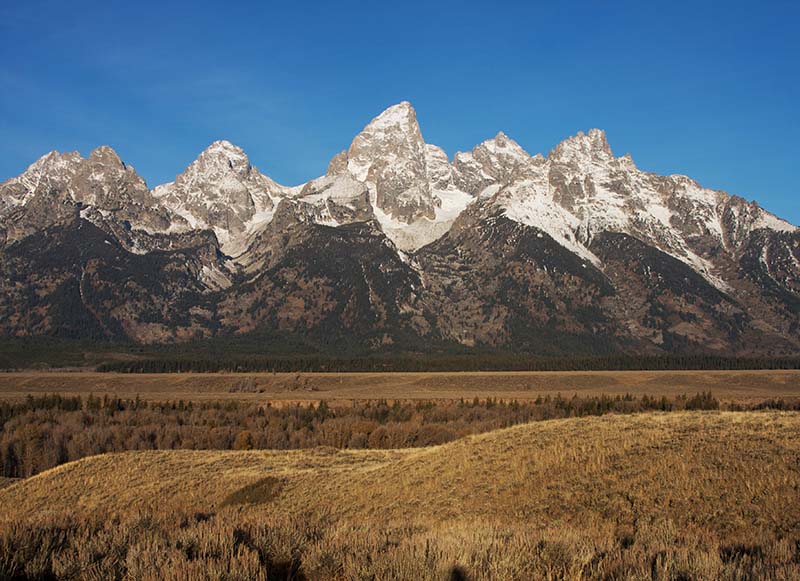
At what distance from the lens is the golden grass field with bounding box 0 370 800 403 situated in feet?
524

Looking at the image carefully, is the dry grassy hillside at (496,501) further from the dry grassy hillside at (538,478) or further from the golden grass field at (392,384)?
the golden grass field at (392,384)

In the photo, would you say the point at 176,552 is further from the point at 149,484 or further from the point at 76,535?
the point at 149,484

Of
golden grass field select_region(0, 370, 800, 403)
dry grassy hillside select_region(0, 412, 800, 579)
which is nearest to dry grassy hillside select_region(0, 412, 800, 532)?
dry grassy hillside select_region(0, 412, 800, 579)

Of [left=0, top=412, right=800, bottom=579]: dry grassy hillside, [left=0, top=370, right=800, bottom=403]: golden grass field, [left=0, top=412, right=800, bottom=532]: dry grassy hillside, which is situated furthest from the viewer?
[left=0, top=370, right=800, bottom=403]: golden grass field

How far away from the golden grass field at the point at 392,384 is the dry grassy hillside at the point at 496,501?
370ft

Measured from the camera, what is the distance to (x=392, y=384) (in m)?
A: 175

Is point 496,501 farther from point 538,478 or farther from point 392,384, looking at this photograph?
point 392,384

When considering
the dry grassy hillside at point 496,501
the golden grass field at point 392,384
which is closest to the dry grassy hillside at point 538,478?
the dry grassy hillside at point 496,501

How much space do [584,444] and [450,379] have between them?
150 metres

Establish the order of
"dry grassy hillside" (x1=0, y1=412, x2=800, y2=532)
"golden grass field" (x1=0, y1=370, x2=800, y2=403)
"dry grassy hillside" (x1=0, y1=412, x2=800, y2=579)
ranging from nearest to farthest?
"dry grassy hillside" (x1=0, y1=412, x2=800, y2=579) < "dry grassy hillside" (x1=0, y1=412, x2=800, y2=532) < "golden grass field" (x1=0, y1=370, x2=800, y2=403)

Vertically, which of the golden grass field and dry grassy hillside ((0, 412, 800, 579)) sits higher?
dry grassy hillside ((0, 412, 800, 579))

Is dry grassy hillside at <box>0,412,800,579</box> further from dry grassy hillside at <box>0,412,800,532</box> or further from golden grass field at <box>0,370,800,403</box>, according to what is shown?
golden grass field at <box>0,370,800,403</box>

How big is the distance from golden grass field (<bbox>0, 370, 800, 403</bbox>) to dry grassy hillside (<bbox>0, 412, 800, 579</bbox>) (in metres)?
113

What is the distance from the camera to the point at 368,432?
293 ft
